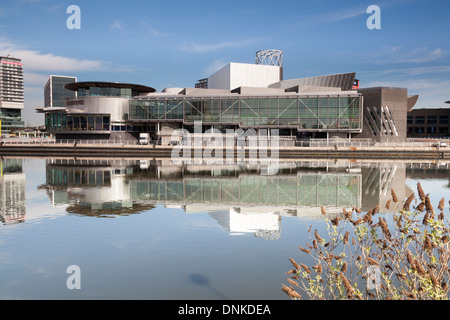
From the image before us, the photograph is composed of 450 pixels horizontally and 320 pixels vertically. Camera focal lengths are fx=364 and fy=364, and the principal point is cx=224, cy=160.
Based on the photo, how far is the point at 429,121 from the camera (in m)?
167

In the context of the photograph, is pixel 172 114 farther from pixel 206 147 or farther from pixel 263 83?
pixel 263 83

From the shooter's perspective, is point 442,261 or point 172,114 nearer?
point 442,261

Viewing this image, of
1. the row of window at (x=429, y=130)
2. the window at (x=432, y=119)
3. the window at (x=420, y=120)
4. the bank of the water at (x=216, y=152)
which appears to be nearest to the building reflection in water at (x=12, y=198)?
the bank of the water at (x=216, y=152)

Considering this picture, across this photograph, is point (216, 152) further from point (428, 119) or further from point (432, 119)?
point (432, 119)

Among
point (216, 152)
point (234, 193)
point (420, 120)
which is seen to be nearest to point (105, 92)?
point (216, 152)

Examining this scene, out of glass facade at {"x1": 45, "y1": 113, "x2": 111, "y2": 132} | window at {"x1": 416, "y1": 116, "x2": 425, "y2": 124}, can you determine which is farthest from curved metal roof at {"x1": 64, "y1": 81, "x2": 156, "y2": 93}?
window at {"x1": 416, "y1": 116, "x2": 425, "y2": 124}

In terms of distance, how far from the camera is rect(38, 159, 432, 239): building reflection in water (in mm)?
23281

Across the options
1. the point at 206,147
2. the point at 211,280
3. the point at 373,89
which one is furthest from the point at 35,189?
the point at 373,89

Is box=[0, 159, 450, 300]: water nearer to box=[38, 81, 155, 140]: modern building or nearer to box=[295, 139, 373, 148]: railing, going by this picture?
box=[295, 139, 373, 148]: railing

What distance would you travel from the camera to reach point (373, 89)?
92.2 m

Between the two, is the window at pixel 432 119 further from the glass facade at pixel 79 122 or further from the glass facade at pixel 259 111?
the glass facade at pixel 79 122

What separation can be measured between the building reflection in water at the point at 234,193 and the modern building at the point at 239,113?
42.8 metres

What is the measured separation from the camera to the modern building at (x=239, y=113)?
87.4 m
